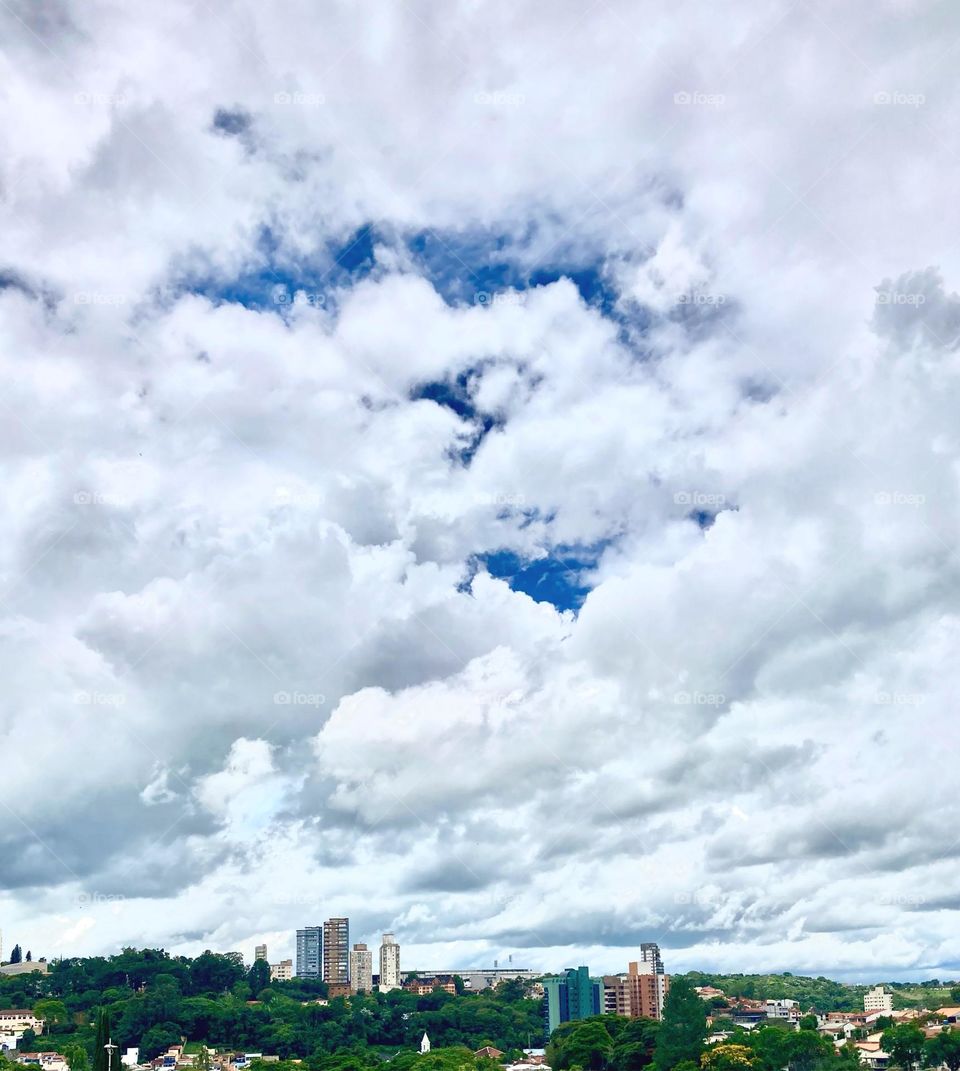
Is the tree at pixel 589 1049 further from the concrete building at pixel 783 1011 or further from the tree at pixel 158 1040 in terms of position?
the concrete building at pixel 783 1011

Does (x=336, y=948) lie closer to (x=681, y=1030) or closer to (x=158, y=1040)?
(x=158, y=1040)

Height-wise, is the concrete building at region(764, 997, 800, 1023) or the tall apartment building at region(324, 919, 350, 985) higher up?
the tall apartment building at region(324, 919, 350, 985)

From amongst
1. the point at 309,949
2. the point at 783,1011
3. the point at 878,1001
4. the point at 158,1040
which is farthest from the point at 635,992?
the point at 309,949

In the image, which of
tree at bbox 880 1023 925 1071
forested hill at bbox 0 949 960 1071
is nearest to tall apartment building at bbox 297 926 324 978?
forested hill at bbox 0 949 960 1071

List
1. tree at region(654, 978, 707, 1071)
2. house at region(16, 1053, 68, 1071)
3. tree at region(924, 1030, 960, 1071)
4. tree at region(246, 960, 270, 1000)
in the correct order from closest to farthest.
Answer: tree at region(924, 1030, 960, 1071) < tree at region(654, 978, 707, 1071) < house at region(16, 1053, 68, 1071) < tree at region(246, 960, 270, 1000)

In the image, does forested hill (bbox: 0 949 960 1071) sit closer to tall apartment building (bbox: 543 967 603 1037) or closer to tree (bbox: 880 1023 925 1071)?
tall apartment building (bbox: 543 967 603 1037)

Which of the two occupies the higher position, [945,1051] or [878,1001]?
[945,1051]
